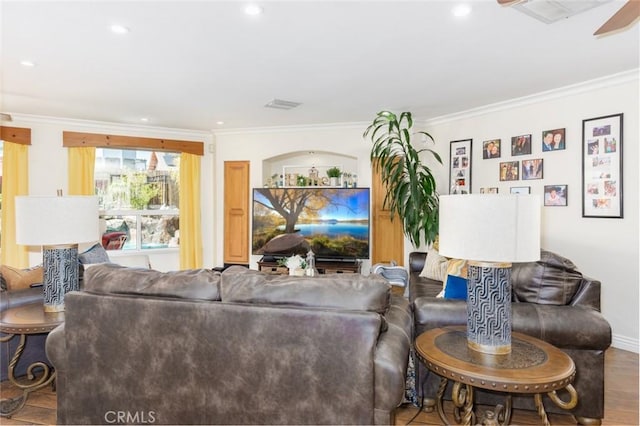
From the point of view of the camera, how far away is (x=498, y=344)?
1.73 m

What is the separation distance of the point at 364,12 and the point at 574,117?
9.07ft

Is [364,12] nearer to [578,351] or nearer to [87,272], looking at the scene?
[87,272]

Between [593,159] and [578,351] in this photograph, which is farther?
[593,159]

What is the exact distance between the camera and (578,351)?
6.91 ft

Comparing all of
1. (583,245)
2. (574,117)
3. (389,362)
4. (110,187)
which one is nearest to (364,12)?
(389,362)

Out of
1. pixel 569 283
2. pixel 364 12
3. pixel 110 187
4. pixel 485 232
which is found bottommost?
pixel 569 283

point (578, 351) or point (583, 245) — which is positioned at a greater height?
point (583, 245)

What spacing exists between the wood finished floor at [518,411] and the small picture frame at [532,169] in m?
2.15

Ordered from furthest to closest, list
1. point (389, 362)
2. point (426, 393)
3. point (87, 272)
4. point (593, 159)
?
point (593, 159), point (426, 393), point (87, 272), point (389, 362)

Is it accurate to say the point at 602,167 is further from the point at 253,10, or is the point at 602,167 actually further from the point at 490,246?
the point at 253,10

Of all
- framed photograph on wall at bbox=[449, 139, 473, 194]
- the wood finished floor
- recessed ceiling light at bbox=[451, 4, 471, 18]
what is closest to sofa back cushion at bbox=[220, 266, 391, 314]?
the wood finished floor

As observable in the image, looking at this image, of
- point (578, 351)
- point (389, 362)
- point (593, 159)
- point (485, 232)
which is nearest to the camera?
point (389, 362)

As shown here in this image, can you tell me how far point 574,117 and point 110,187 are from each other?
237 inches

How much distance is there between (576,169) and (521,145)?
0.66m
